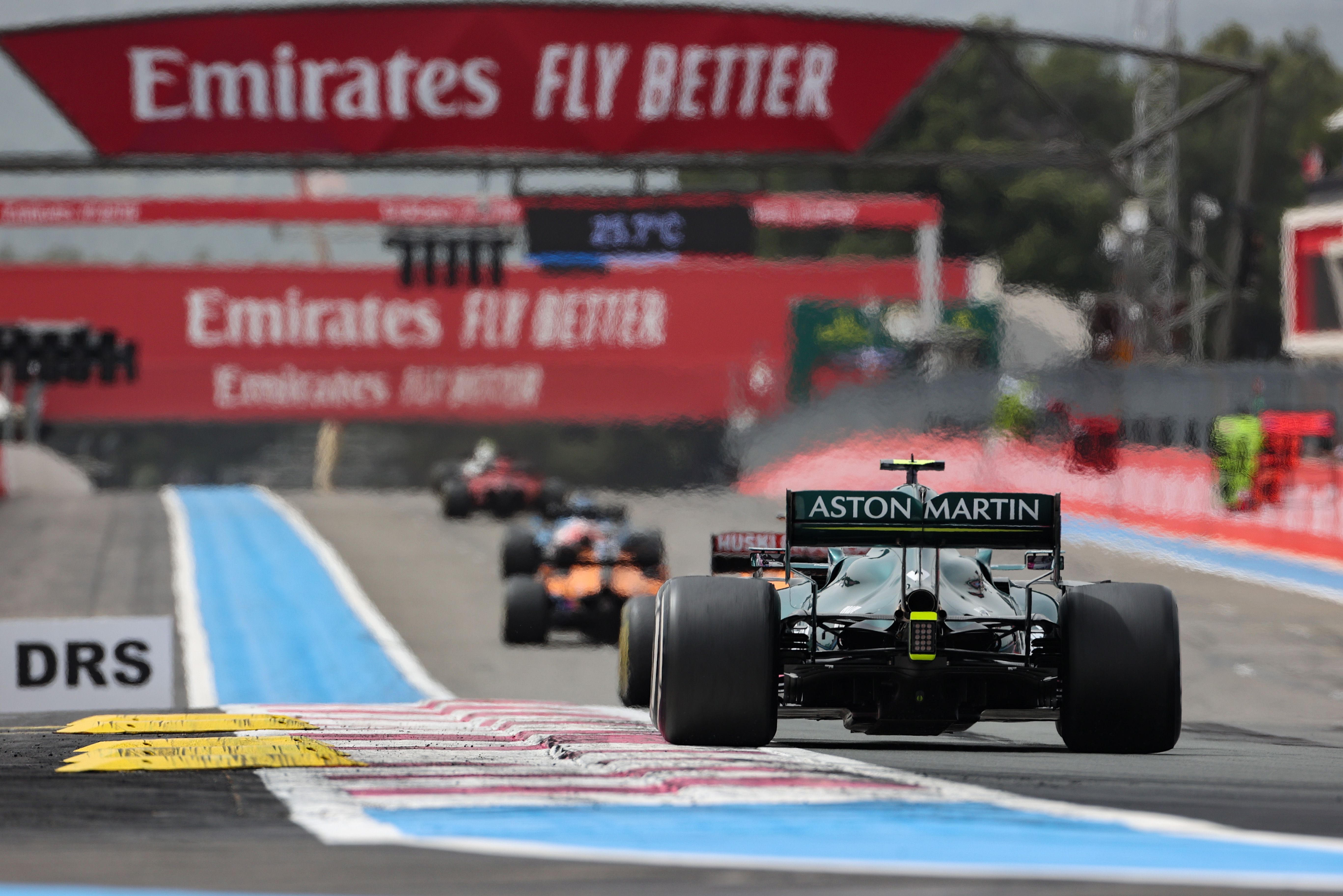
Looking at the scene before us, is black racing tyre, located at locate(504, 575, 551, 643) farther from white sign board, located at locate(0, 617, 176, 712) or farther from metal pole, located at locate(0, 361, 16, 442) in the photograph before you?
metal pole, located at locate(0, 361, 16, 442)

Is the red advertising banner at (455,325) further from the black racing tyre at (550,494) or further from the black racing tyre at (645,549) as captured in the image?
the black racing tyre at (645,549)

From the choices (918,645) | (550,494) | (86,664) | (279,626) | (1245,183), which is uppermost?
(1245,183)

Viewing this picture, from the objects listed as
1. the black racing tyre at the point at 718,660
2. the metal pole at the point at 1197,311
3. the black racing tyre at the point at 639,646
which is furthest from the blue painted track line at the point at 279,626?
the metal pole at the point at 1197,311

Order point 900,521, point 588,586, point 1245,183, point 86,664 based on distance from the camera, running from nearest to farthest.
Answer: point 900,521 → point 86,664 → point 588,586 → point 1245,183

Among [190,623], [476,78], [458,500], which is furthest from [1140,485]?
[190,623]

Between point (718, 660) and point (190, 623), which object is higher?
point (718, 660)

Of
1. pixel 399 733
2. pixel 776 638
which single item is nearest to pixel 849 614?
pixel 776 638

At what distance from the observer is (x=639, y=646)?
38.4 feet

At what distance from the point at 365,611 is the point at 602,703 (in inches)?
364

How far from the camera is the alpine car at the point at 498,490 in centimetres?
3616

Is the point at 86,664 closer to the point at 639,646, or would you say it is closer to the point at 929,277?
the point at 639,646

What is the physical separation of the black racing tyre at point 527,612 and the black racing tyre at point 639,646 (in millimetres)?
7374

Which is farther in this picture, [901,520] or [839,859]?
[901,520]

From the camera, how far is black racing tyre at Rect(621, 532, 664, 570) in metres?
20.4
